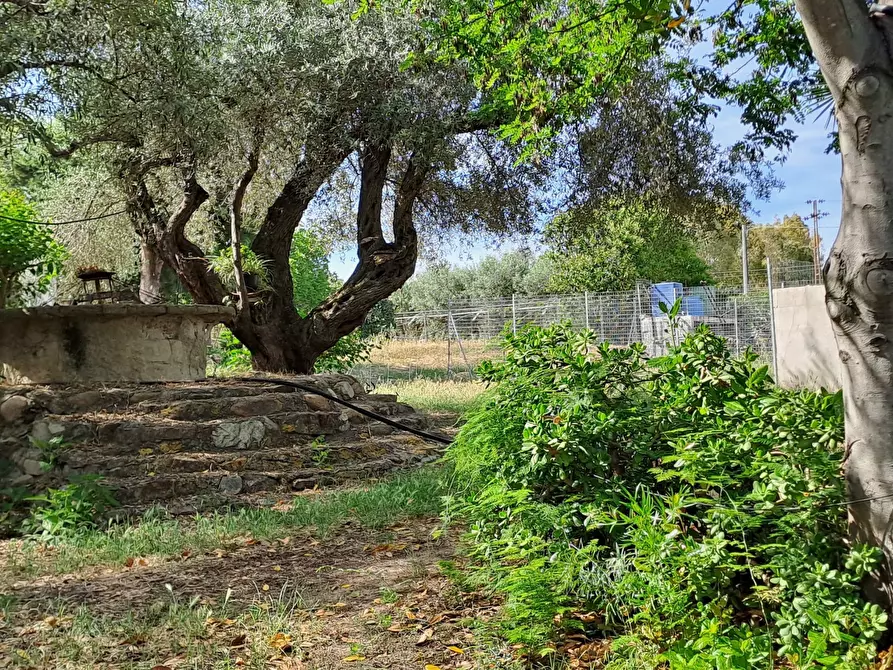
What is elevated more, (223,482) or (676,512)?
(676,512)

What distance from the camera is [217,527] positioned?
16.3 ft

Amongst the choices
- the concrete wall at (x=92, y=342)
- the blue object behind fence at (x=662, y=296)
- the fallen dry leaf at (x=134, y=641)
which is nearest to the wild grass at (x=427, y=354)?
the blue object behind fence at (x=662, y=296)

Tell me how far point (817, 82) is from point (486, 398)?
6.16m

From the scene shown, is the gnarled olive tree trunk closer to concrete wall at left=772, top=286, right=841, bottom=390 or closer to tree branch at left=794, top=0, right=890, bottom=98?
concrete wall at left=772, top=286, right=841, bottom=390

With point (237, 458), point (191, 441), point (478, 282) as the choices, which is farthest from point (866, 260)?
point (478, 282)

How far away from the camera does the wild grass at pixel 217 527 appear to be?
4.43m

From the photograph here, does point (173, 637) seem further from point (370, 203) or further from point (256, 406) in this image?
point (370, 203)

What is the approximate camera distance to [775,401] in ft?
8.88

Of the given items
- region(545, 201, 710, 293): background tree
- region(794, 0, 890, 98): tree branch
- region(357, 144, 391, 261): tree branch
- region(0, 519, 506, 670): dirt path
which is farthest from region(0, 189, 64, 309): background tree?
region(545, 201, 710, 293): background tree

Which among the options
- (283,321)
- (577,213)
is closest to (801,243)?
(577,213)

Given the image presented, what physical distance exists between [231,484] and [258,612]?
3105mm

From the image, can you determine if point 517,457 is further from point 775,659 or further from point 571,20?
point 571,20

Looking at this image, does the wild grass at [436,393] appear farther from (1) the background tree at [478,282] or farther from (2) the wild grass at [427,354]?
(1) the background tree at [478,282]

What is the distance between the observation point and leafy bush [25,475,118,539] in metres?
5.04
